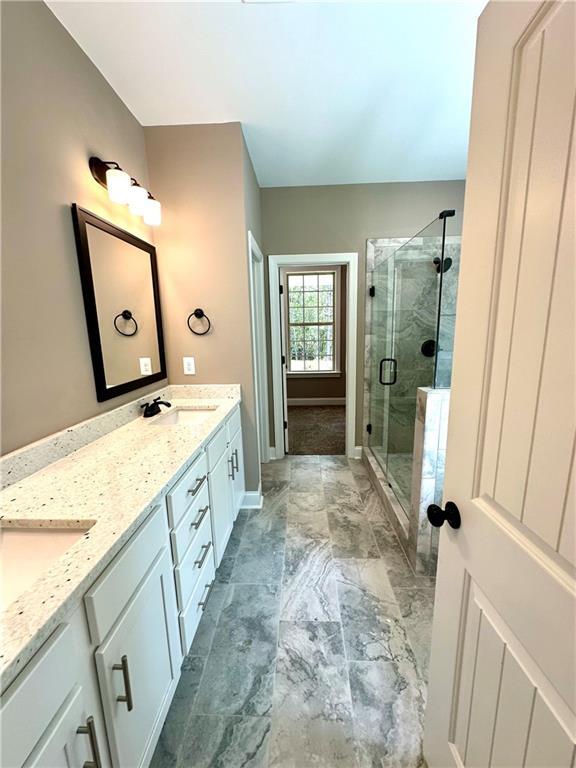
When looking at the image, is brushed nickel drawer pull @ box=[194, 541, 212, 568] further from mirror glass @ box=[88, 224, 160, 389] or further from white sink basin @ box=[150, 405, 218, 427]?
mirror glass @ box=[88, 224, 160, 389]

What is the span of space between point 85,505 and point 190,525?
0.50 meters

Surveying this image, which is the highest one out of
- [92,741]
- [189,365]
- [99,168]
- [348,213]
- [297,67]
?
[297,67]

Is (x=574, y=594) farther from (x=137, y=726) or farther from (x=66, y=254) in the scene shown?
(x=66, y=254)

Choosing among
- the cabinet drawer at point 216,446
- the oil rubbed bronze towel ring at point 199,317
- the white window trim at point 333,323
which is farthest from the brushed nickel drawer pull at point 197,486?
the white window trim at point 333,323

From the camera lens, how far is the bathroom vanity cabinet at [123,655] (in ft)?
1.79

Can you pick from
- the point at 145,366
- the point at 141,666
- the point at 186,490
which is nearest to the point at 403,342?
the point at 145,366

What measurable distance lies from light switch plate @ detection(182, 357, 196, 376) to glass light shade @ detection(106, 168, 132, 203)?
1014 millimetres

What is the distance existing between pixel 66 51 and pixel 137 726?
2.54 meters

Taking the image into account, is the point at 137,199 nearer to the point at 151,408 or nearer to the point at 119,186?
the point at 119,186

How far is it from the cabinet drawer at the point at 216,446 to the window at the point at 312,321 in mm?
3550

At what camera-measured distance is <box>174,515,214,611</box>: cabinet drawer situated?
3.92ft

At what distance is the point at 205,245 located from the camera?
6.88ft

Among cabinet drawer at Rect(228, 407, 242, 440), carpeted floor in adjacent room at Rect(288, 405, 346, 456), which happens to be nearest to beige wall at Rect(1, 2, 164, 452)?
cabinet drawer at Rect(228, 407, 242, 440)

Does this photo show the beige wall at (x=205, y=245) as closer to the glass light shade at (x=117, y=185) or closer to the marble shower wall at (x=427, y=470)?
the glass light shade at (x=117, y=185)
